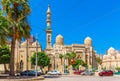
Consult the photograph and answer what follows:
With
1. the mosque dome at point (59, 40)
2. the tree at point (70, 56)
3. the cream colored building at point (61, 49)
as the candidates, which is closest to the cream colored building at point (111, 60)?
the cream colored building at point (61, 49)

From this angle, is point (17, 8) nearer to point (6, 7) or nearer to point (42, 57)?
point (6, 7)

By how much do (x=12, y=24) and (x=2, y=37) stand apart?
2.41 metres

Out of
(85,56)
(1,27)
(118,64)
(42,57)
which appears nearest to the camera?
(1,27)

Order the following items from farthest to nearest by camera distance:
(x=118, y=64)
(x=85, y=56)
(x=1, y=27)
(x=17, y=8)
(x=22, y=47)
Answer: (x=118, y=64)
(x=85, y=56)
(x=22, y=47)
(x=17, y=8)
(x=1, y=27)

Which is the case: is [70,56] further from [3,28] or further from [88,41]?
[3,28]

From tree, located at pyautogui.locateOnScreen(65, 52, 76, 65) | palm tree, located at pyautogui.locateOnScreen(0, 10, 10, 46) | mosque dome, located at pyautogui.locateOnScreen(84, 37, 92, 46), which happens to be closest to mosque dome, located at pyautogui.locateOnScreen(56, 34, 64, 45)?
tree, located at pyautogui.locateOnScreen(65, 52, 76, 65)

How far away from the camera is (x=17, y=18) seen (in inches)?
1662

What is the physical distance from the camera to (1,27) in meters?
38.9

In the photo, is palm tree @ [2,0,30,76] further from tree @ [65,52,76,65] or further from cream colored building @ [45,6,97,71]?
tree @ [65,52,76,65]

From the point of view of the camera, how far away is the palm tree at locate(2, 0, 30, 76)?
4094 cm

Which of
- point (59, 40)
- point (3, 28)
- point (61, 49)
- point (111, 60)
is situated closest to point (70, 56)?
Answer: point (61, 49)

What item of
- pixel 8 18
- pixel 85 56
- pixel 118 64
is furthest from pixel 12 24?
pixel 118 64

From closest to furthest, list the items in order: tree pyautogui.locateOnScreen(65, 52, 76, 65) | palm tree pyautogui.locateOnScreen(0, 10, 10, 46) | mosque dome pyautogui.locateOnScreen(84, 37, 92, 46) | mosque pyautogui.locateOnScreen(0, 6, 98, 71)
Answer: palm tree pyautogui.locateOnScreen(0, 10, 10, 46), mosque pyautogui.locateOnScreen(0, 6, 98, 71), tree pyautogui.locateOnScreen(65, 52, 76, 65), mosque dome pyautogui.locateOnScreen(84, 37, 92, 46)

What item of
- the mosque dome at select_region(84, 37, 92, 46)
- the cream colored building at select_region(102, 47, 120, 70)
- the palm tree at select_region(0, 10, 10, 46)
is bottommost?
the cream colored building at select_region(102, 47, 120, 70)
